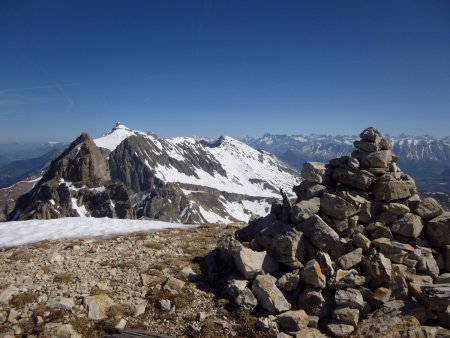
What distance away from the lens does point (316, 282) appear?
1399 centimetres

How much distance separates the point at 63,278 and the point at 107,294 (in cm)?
255

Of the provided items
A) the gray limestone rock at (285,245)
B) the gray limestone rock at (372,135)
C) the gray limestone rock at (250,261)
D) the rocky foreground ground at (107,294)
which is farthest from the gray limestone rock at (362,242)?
the gray limestone rock at (372,135)

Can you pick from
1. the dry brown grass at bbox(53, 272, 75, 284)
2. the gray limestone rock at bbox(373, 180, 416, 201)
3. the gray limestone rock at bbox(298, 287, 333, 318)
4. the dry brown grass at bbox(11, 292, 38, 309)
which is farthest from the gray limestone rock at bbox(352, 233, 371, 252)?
the dry brown grass at bbox(11, 292, 38, 309)

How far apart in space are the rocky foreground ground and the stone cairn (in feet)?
4.19

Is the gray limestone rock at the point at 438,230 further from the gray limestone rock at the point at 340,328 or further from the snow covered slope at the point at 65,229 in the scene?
the snow covered slope at the point at 65,229

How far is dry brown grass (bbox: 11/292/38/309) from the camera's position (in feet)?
43.3

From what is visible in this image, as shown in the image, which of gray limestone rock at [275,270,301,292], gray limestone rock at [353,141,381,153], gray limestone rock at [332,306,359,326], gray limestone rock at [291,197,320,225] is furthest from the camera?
gray limestone rock at [353,141,381,153]

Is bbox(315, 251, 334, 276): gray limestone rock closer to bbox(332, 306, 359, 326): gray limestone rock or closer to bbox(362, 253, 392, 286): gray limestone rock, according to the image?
bbox(362, 253, 392, 286): gray limestone rock

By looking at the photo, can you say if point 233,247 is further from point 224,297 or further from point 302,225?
point 302,225

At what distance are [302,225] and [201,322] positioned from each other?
680 centimetres

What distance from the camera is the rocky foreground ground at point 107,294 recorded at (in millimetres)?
12562

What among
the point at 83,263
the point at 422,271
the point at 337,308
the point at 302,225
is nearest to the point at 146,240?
the point at 83,263

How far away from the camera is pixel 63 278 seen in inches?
595

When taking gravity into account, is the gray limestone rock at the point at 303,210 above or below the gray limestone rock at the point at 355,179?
below
